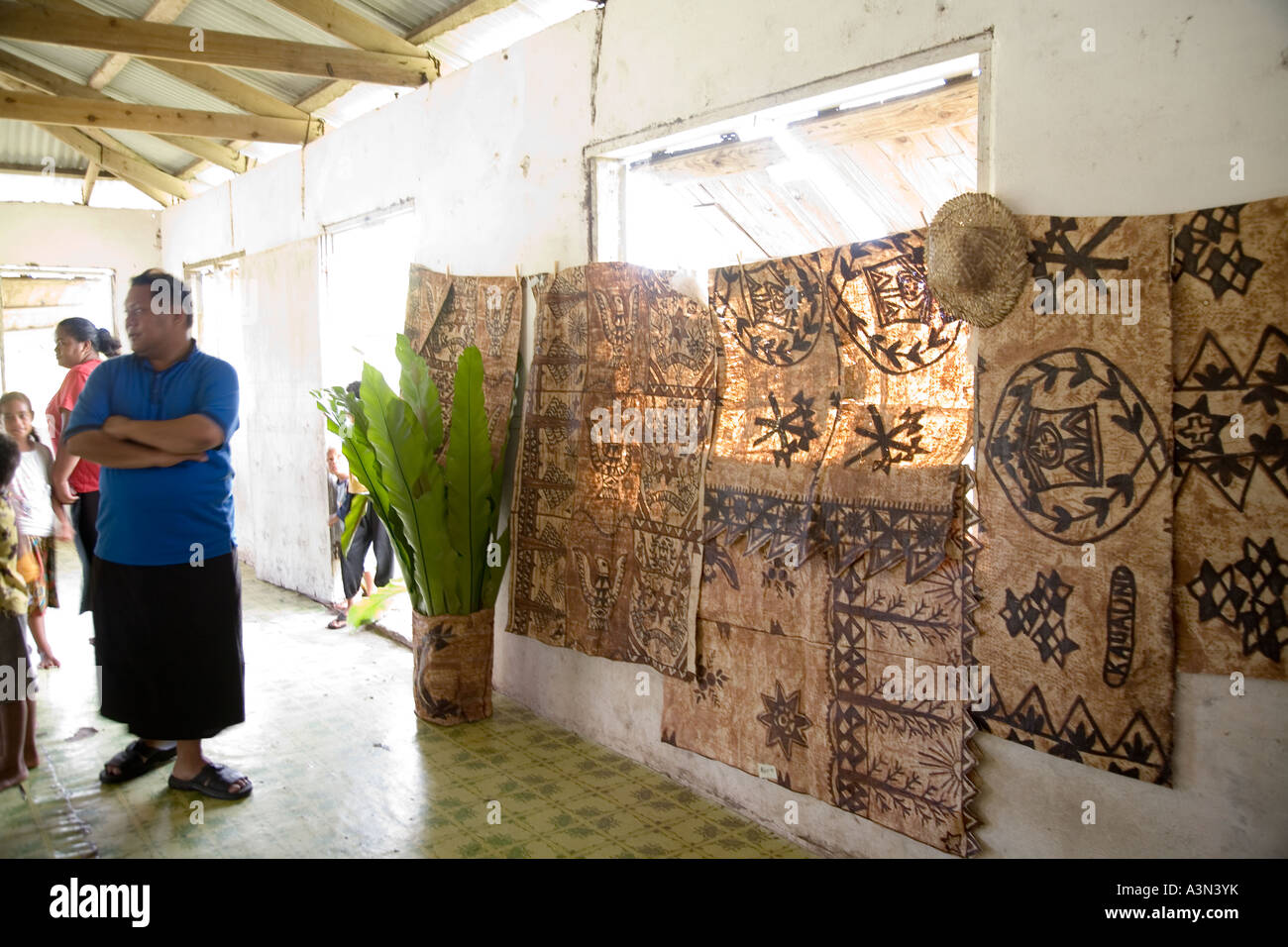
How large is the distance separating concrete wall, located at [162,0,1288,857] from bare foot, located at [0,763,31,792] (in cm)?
178

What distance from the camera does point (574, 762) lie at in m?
3.32

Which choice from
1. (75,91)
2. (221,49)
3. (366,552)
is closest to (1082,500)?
(366,552)

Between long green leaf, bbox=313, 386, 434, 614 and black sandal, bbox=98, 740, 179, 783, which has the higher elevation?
long green leaf, bbox=313, 386, 434, 614

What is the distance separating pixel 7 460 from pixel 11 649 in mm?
593

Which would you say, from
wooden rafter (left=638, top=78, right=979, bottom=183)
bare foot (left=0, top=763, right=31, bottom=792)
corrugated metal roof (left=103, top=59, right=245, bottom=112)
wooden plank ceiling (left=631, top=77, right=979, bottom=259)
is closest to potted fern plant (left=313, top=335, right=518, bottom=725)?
wooden rafter (left=638, top=78, right=979, bottom=183)

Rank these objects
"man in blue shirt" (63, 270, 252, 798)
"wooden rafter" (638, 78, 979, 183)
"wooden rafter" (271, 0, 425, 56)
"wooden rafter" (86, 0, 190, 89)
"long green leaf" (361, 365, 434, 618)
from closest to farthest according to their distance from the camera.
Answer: "wooden rafter" (638, 78, 979, 183) < "man in blue shirt" (63, 270, 252, 798) < "long green leaf" (361, 365, 434, 618) < "wooden rafter" (271, 0, 425, 56) < "wooden rafter" (86, 0, 190, 89)

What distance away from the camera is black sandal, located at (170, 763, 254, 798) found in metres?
3.02

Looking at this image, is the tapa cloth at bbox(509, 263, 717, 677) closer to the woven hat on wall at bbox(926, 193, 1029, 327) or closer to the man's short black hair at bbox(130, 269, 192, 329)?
the woven hat on wall at bbox(926, 193, 1029, 327)

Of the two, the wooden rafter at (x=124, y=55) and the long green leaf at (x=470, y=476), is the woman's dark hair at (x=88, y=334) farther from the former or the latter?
the long green leaf at (x=470, y=476)

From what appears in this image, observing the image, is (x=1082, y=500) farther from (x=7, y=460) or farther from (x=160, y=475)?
(x=7, y=460)

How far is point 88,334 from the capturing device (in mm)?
4352

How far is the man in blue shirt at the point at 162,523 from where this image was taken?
2816 millimetres

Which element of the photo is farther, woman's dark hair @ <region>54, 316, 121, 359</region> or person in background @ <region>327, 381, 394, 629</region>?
person in background @ <region>327, 381, 394, 629</region>
